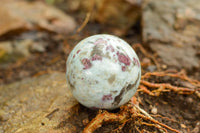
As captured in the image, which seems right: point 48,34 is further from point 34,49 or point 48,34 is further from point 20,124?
point 20,124

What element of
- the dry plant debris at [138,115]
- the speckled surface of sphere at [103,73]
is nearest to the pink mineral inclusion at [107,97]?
the speckled surface of sphere at [103,73]

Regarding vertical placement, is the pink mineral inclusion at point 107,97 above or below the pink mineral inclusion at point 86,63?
below

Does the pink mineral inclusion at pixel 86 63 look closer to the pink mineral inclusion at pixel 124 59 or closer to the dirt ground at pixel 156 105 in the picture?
the pink mineral inclusion at pixel 124 59

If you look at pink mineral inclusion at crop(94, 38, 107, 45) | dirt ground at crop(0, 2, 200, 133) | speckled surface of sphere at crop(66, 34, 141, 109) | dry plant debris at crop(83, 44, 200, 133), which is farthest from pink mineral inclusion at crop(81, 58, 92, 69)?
dirt ground at crop(0, 2, 200, 133)

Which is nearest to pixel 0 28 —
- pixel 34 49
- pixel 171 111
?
pixel 34 49

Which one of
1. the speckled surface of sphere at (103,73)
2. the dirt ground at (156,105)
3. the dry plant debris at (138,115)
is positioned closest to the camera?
the speckled surface of sphere at (103,73)

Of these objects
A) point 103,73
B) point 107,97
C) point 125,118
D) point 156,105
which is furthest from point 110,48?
point 156,105

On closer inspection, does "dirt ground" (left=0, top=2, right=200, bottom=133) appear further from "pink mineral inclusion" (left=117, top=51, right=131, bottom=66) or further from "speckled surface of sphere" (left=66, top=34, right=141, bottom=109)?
"pink mineral inclusion" (left=117, top=51, right=131, bottom=66)

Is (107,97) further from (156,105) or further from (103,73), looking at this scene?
(156,105)

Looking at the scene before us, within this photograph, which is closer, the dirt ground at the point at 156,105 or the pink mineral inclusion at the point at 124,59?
the pink mineral inclusion at the point at 124,59
